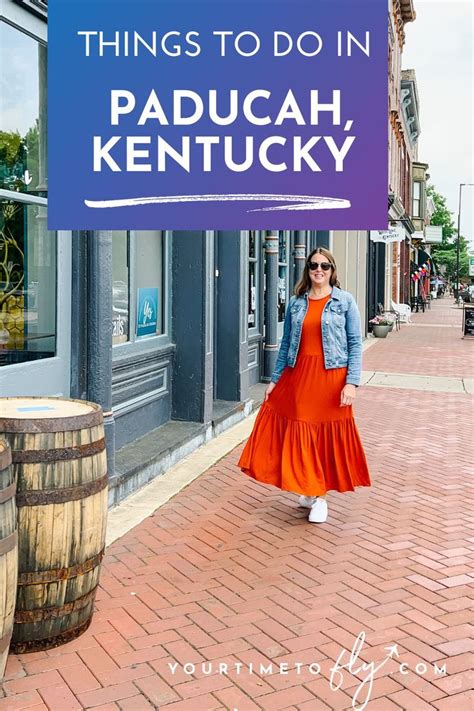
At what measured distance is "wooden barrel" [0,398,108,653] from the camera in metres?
3.22

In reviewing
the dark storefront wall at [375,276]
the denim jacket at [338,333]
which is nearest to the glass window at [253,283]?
the denim jacket at [338,333]

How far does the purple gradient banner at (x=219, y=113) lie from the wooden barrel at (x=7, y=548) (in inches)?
40.1

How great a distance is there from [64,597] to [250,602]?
1.01 m

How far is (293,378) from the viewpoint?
5.24 meters

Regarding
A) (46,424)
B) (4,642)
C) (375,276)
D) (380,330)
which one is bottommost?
(4,642)

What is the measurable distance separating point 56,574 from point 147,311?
3869mm

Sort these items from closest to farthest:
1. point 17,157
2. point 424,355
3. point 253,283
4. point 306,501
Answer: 1. point 17,157
2. point 306,501
3. point 253,283
4. point 424,355

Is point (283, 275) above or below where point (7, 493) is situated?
above

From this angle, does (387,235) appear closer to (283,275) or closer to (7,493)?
(283,275)

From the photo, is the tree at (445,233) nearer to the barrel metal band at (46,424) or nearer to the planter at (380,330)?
the planter at (380,330)

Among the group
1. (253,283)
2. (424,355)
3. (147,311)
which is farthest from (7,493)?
(424,355)

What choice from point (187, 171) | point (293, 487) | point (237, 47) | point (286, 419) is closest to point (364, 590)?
point (293, 487)

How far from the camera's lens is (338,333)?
5.11 metres

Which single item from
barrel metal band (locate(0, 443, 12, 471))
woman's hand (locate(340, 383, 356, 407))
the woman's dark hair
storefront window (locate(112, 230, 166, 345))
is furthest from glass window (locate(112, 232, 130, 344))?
barrel metal band (locate(0, 443, 12, 471))
